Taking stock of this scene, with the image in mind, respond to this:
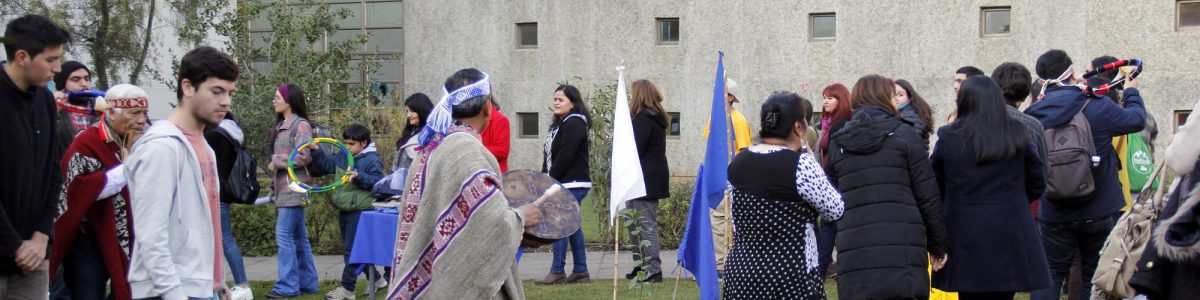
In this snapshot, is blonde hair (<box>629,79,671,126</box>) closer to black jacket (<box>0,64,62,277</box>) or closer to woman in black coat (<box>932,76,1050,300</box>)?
woman in black coat (<box>932,76,1050,300</box>)

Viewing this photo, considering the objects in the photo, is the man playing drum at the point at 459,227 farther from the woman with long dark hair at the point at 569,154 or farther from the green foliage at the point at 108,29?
the green foliage at the point at 108,29

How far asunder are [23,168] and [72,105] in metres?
2.26

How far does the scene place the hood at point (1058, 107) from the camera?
22.0 feet

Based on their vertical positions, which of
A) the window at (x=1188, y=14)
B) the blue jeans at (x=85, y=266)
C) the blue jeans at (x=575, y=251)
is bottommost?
the blue jeans at (x=575, y=251)

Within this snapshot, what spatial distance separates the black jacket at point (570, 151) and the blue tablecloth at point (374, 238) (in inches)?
75.9

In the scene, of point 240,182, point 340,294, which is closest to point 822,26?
point 340,294

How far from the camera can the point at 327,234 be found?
11766 millimetres

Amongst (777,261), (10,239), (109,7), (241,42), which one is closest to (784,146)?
(777,261)

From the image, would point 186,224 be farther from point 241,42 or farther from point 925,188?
point 241,42

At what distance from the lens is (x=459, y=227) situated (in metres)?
4.02

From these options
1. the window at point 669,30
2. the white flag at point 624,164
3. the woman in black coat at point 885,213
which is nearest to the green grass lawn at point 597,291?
the white flag at point 624,164

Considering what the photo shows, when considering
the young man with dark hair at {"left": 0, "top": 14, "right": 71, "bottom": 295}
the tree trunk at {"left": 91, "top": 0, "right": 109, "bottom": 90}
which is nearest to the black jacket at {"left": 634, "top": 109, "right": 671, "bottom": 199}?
the young man with dark hair at {"left": 0, "top": 14, "right": 71, "bottom": 295}

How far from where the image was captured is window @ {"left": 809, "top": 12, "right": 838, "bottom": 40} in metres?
22.3

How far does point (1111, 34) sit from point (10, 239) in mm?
20081
